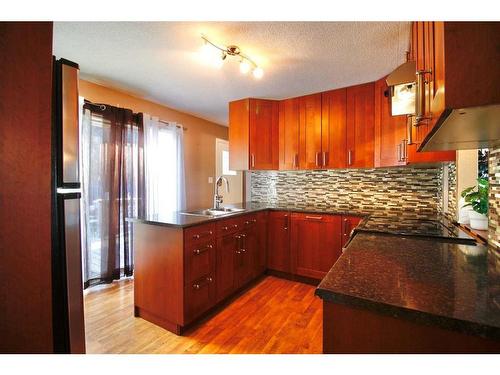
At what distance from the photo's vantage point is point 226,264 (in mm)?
2240

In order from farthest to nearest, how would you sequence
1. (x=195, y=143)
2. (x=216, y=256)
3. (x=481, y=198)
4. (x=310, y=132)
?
(x=195, y=143)
(x=310, y=132)
(x=216, y=256)
(x=481, y=198)

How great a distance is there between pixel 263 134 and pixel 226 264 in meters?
1.66

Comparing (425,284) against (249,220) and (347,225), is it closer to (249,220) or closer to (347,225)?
(347,225)

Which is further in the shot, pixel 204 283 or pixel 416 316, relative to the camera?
pixel 204 283

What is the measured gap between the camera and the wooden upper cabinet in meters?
2.96

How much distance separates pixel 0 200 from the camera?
663 millimetres

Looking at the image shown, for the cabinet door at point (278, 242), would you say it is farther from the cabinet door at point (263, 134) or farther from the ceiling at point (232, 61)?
the ceiling at point (232, 61)

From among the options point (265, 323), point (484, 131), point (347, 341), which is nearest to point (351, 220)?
point (265, 323)

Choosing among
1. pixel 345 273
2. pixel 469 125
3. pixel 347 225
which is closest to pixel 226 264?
pixel 347 225

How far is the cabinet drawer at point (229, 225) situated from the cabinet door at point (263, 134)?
833 mm

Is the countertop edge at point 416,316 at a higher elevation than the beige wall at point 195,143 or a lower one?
lower

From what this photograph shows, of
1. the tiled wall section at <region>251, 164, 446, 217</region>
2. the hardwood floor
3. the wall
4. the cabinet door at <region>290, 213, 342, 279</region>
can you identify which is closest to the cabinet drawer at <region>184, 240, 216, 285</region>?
the hardwood floor

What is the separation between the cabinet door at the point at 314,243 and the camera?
2.57 m

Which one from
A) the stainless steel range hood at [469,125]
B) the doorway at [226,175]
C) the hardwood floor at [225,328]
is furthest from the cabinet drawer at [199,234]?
the doorway at [226,175]
